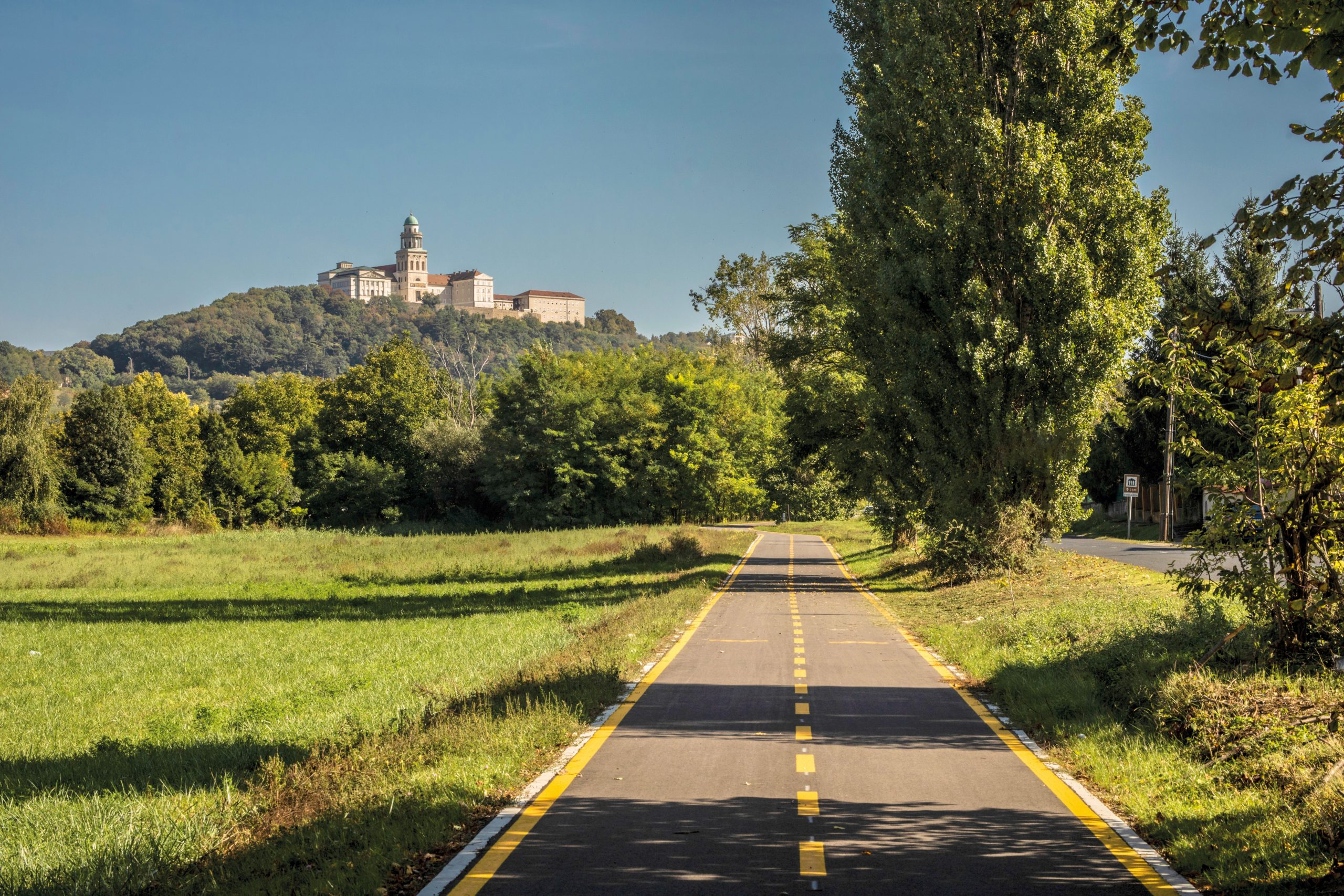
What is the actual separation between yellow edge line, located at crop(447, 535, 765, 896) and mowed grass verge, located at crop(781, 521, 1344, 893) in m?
4.10

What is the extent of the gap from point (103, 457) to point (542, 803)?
242 feet

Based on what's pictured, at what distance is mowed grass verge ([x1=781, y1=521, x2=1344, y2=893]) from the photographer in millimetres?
6199

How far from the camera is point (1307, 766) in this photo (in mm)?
7324

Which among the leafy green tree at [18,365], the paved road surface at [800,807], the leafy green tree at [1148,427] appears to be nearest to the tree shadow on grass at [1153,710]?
the paved road surface at [800,807]

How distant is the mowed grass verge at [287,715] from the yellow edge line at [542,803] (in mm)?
285

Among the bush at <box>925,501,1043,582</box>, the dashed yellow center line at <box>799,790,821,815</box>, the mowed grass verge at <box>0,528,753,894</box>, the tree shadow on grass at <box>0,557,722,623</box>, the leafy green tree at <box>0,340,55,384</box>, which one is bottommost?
the tree shadow on grass at <box>0,557,722,623</box>

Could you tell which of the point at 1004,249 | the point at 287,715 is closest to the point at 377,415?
the point at 1004,249

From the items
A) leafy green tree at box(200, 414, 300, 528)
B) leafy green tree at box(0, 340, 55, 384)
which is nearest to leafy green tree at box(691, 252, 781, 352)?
leafy green tree at box(200, 414, 300, 528)

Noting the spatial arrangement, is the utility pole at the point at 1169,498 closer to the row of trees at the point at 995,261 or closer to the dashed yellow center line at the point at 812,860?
the row of trees at the point at 995,261

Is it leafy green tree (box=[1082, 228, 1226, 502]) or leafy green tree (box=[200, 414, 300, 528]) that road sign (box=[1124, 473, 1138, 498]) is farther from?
leafy green tree (box=[200, 414, 300, 528])

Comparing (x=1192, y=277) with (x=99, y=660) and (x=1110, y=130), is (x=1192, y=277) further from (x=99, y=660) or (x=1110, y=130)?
(x=99, y=660)

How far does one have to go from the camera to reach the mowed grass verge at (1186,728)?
620 cm

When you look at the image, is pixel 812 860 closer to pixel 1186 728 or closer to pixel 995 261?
pixel 1186 728

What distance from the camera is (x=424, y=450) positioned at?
7831cm
